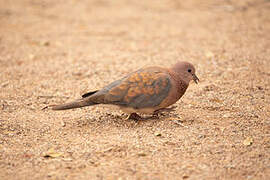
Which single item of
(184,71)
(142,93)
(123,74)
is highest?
(184,71)

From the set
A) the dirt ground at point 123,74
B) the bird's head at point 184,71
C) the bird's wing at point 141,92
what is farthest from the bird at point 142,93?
the dirt ground at point 123,74

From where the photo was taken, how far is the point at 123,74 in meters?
5.79

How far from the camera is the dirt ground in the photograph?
338cm

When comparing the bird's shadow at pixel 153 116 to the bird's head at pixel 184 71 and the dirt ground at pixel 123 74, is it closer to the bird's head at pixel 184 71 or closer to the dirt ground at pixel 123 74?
the dirt ground at pixel 123 74

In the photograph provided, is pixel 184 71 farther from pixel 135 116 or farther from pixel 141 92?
pixel 135 116

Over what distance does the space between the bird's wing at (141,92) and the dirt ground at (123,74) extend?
0.30 m

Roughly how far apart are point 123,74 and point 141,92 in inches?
73.4

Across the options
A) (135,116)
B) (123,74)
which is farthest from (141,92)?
(123,74)

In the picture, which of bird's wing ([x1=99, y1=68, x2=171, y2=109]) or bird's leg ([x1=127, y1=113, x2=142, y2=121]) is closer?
bird's wing ([x1=99, y1=68, x2=171, y2=109])

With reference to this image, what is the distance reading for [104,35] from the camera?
25.6ft

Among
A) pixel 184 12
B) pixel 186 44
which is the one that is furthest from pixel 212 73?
pixel 184 12

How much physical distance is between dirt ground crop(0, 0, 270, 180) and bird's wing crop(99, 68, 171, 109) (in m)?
0.30

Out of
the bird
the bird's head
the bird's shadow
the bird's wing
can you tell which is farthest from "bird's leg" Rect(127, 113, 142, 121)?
the bird's head

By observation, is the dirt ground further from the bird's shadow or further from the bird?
the bird
